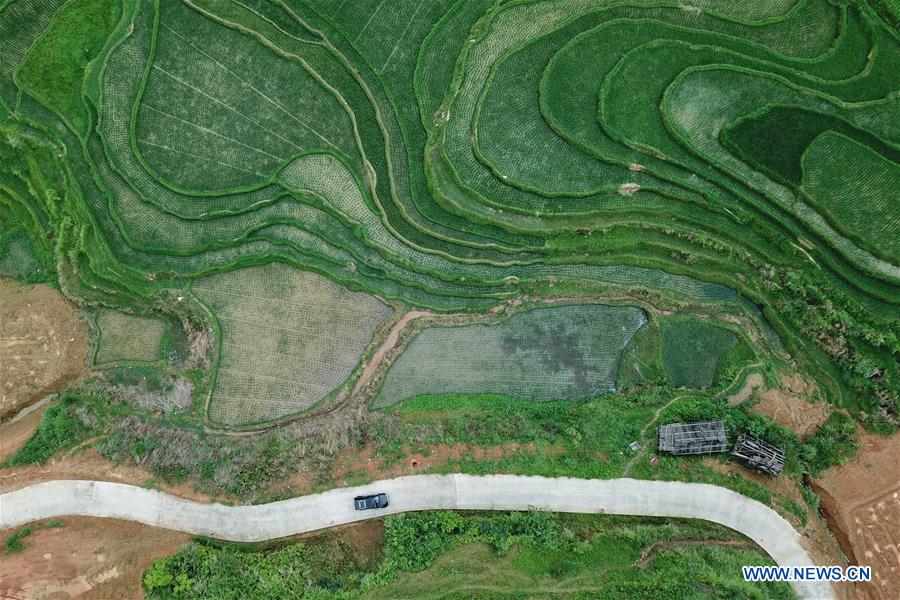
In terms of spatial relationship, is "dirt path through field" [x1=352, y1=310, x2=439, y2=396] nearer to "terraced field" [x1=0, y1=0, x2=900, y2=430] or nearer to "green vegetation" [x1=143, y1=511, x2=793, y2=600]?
"terraced field" [x1=0, y1=0, x2=900, y2=430]

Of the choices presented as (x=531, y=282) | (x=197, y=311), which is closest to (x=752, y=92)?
(x=531, y=282)

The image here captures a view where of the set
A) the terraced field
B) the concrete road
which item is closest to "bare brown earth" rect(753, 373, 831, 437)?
the terraced field

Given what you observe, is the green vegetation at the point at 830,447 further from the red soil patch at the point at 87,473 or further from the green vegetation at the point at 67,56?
the green vegetation at the point at 67,56

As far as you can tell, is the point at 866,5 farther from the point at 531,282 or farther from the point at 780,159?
the point at 531,282

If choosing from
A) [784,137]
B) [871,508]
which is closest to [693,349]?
[871,508]

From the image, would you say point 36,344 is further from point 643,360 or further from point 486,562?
point 643,360

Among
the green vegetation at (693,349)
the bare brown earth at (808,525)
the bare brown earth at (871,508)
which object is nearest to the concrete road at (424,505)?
the bare brown earth at (808,525)
